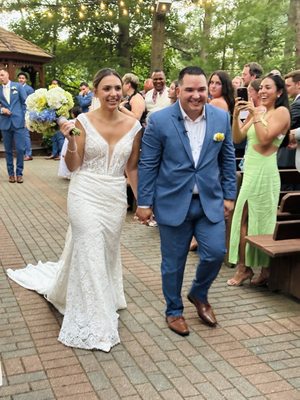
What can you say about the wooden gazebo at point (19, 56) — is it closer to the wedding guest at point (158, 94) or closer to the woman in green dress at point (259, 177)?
the wedding guest at point (158, 94)

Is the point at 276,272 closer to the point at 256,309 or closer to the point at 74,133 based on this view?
the point at 256,309

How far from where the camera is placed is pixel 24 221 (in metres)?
7.88

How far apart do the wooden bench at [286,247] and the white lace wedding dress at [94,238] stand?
5.00 feet

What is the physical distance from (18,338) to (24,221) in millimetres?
4005

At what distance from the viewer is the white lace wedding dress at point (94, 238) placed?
13.0 feet

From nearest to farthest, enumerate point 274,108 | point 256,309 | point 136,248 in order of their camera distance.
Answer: point 256,309 < point 274,108 < point 136,248

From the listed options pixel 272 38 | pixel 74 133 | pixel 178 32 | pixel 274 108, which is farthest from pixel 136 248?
pixel 178 32

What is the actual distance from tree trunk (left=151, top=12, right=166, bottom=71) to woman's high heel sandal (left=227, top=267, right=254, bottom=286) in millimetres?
11976

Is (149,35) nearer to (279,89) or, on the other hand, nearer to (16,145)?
(16,145)

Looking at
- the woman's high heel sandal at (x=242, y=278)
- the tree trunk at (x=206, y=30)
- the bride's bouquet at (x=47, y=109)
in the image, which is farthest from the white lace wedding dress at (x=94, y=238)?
the tree trunk at (x=206, y=30)

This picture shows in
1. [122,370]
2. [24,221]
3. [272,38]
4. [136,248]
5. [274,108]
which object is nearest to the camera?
[122,370]

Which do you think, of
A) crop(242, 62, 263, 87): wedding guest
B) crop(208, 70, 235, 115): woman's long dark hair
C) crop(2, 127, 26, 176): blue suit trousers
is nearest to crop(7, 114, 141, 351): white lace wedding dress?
crop(208, 70, 235, 115): woman's long dark hair

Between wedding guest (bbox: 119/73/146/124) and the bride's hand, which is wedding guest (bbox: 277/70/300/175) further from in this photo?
the bride's hand

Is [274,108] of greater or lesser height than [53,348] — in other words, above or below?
above
